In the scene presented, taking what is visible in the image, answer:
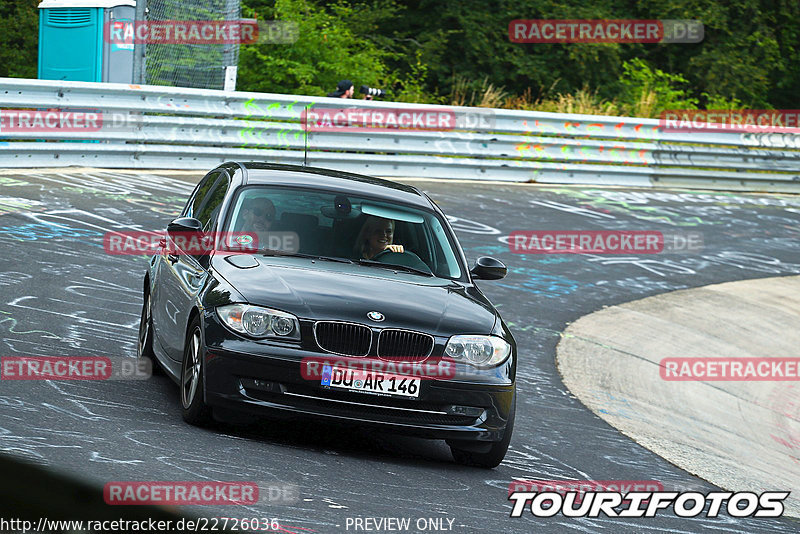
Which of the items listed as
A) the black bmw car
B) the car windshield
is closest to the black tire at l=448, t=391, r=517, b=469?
the black bmw car

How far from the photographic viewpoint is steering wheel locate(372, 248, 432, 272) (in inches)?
286

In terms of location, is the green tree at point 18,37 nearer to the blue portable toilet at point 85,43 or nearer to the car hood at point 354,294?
the blue portable toilet at point 85,43

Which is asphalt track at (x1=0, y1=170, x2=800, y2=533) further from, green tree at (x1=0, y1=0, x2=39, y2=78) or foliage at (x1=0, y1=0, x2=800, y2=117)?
green tree at (x1=0, y1=0, x2=39, y2=78)

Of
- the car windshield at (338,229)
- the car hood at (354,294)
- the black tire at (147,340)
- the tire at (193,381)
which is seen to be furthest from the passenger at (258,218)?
the black tire at (147,340)

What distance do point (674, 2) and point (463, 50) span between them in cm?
693

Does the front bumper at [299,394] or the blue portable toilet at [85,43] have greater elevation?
the blue portable toilet at [85,43]

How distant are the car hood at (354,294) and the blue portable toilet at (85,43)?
1297 centimetres

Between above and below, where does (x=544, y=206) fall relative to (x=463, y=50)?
below

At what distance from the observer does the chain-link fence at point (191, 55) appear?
62.9 ft

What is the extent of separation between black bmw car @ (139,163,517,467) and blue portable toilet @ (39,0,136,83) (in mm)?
12141

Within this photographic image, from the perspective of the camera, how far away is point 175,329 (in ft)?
22.7

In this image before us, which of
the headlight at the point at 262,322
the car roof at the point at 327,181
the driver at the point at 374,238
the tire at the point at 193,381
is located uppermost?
the car roof at the point at 327,181

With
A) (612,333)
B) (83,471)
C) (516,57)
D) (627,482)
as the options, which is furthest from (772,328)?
(516,57)

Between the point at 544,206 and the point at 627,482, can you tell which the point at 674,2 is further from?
the point at 627,482
